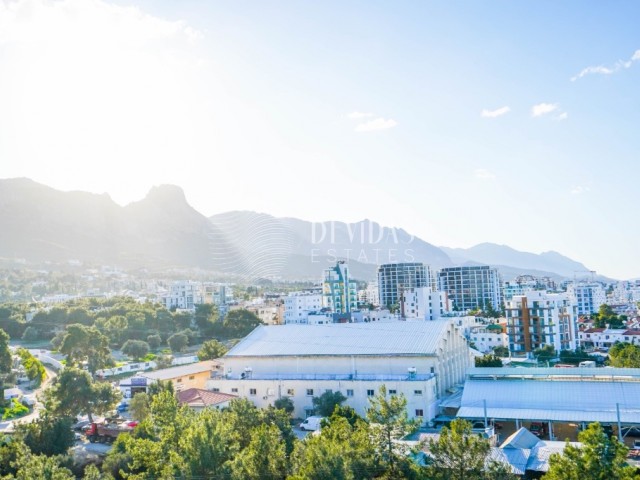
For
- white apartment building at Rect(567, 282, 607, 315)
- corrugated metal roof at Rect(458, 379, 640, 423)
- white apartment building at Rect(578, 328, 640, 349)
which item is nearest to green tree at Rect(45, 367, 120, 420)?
corrugated metal roof at Rect(458, 379, 640, 423)

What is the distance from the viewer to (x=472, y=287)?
207 ft

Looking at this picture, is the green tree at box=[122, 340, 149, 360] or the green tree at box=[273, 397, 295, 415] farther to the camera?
the green tree at box=[122, 340, 149, 360]

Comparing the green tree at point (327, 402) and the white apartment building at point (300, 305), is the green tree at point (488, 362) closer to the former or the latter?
the green tree at point (327, 402)

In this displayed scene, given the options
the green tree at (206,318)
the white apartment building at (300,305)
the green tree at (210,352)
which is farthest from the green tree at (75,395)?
the white apartment building at (300,305)

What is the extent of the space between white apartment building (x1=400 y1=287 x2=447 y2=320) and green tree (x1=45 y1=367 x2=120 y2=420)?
85.8ft

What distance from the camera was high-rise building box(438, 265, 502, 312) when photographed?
6284 centimetres

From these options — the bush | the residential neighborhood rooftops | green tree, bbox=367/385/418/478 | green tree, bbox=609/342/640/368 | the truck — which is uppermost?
green tree, bbox=367/385/418/478

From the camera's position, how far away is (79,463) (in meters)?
14.2

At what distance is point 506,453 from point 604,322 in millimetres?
34149

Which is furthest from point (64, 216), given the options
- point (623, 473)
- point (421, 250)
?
point (421, 250)

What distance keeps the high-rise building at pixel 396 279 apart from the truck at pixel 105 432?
4820 cm

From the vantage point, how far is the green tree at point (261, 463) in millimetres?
9211

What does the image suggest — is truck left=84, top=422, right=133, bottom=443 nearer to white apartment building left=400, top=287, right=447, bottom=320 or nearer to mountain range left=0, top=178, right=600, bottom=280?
white apartment building left=400, top=287, right=447, bottom=320

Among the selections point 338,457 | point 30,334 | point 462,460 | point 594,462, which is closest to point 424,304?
point 30,334
